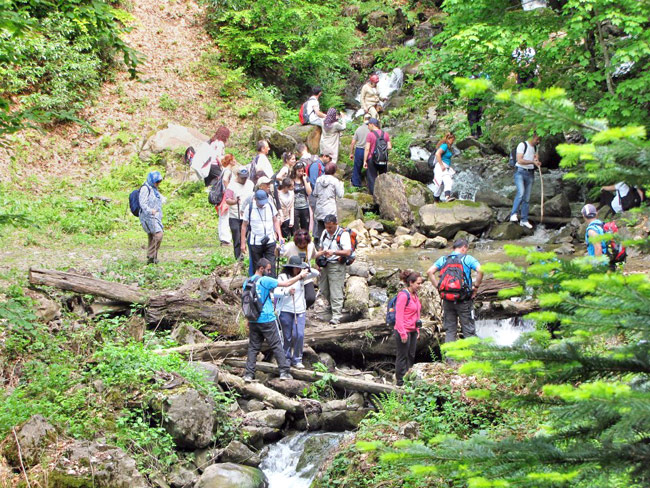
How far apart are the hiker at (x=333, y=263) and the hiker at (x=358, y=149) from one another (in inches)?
275

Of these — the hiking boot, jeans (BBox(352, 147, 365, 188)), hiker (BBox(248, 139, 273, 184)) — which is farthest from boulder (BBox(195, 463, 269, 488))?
jeans (BBox(352, 147, 365, 188))

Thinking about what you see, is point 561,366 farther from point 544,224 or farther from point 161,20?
point 161,20

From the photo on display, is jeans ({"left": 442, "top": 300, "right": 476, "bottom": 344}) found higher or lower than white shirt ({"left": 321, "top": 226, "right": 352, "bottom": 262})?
lower

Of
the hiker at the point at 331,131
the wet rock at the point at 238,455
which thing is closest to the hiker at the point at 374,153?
the hiker at the point at 331,131

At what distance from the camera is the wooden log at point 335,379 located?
942 cm

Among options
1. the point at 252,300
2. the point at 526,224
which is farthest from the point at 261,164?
the point at 526,224

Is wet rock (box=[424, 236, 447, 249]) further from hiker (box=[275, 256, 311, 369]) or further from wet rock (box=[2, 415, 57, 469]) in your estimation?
wet rock (box=[2, 415, 57, 469])

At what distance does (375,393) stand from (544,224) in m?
9.13

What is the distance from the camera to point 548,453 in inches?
122

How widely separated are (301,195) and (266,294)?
4172 mm

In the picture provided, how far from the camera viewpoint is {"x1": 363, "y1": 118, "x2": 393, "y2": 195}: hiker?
1709 cm

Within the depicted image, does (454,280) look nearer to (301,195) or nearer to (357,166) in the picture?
(301,195)

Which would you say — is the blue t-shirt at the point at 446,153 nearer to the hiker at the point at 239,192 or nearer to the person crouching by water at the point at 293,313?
the hiker at the point at 239,192

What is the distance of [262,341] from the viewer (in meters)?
9.83
